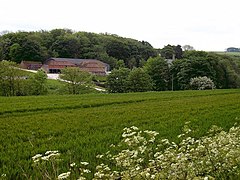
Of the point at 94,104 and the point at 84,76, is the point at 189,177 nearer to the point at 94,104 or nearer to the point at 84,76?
the point at 94,104

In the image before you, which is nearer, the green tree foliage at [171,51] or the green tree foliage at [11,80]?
the green tree foliage at [11,80]

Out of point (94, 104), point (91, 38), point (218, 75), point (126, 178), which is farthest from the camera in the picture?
point (91, 38)

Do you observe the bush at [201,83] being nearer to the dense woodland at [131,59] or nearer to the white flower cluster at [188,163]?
the dense woodland at [131,59]

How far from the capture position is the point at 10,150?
8812 mm

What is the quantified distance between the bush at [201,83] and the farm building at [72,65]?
45.2m

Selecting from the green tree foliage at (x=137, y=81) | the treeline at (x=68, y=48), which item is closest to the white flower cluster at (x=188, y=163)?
the green tree foliage at (x=137, y=81)

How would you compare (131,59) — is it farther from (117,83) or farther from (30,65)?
(117,83)

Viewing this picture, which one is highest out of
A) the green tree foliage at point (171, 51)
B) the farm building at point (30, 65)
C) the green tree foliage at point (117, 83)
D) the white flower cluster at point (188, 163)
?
the green tree foliage at point (171, 51)

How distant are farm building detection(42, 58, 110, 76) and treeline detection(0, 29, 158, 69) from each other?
901 centimetres

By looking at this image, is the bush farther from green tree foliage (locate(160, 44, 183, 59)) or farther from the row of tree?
green tree foliage (locate(160, 44, 183, 59))

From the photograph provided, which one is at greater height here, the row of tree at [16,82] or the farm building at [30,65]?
the farm building at [30,65]

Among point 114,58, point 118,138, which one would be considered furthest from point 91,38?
point 118,138

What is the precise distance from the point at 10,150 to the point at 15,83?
47.7 m

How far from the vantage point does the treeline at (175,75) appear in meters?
65.9
